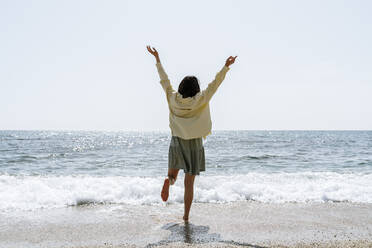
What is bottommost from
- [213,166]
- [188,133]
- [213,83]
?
[213,166]

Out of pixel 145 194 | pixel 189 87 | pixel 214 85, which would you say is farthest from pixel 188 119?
pixel 145 194

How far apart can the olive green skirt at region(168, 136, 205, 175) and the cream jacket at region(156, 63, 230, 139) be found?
5.0 inches

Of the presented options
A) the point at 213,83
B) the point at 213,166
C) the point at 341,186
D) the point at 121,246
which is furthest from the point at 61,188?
the point at 213,166

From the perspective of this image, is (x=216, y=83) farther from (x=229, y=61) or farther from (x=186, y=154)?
(x=186, y=154)

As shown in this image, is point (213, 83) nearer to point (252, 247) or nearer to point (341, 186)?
point (252, 247)

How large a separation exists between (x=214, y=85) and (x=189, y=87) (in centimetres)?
29

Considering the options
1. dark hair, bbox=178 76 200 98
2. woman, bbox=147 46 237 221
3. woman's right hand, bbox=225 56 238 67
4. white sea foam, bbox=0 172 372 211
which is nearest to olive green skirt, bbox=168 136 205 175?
woman, bbox=147 46 237 221

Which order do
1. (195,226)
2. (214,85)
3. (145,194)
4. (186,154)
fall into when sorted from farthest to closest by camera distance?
1. (145,194)
2. (195,226)
3. (186,154)
4. (214,85)

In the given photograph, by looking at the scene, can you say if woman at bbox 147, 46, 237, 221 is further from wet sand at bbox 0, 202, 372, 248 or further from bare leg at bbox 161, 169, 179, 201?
wet sand at bbox 0, 202, 372, 248

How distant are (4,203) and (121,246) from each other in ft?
9.67

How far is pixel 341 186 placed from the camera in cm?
658

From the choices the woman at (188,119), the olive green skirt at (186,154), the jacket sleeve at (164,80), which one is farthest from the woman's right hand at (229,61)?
the olive green skirt at (186,154)

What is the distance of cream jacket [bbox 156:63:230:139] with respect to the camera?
3.60 meters

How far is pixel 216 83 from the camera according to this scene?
142 inches
